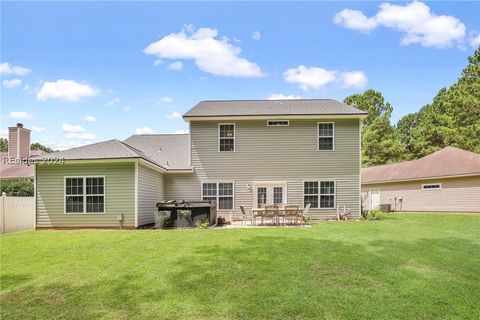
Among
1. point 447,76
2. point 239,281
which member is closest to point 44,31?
point 239,281

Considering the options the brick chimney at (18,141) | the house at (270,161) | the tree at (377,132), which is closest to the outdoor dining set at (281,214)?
the house at (270,161)

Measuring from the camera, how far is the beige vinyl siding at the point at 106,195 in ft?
45.0

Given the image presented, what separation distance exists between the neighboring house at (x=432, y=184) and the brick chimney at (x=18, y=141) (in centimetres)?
2584

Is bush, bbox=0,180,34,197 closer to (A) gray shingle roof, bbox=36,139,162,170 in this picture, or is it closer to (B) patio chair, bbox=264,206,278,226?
(A) gray shingle roof, bbox=36,139,162,170

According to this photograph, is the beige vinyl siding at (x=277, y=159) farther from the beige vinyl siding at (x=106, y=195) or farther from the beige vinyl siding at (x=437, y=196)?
the beige vinyl siding at (x=437, y=196)

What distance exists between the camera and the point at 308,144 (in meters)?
17.2

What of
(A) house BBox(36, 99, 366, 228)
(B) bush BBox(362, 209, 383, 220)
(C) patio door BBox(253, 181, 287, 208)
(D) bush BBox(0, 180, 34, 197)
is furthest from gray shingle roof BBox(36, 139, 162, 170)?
(B) bush BBox(362, 209, 383, 220)

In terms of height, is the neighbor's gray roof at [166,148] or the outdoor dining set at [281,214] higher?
the neighbor's gray roof at [166,148]

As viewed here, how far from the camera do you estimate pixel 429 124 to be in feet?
118

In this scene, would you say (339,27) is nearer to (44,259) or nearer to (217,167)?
(217,167)

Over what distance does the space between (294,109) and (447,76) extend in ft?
83.7

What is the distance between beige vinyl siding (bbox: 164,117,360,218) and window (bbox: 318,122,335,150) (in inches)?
7.9

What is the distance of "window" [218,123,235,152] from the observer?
17.4m

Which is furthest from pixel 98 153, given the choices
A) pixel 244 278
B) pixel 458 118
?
pixel 458 118
